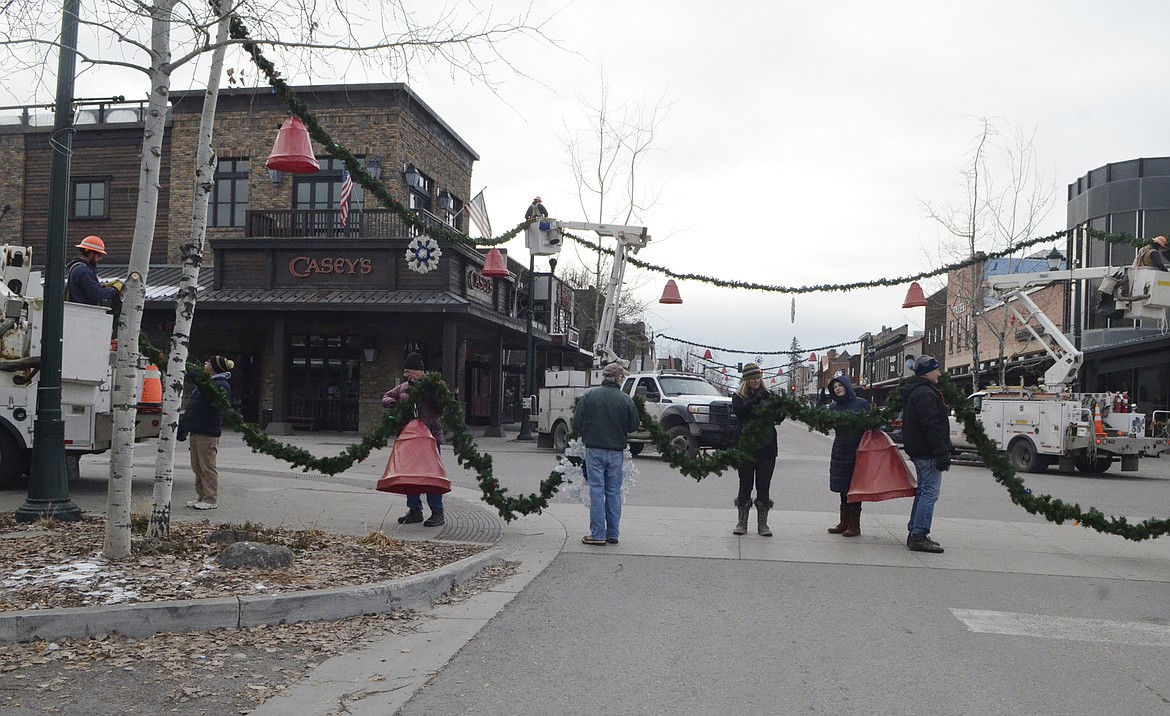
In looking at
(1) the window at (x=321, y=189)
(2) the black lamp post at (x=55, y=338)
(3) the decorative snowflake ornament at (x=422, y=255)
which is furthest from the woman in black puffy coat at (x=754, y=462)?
(1) the window at (x=321, y=189)

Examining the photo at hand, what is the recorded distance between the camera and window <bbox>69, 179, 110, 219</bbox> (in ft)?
93.9

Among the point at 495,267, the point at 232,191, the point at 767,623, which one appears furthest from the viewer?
the point at 232,191

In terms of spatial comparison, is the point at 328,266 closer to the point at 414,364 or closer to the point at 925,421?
the point at 414,364

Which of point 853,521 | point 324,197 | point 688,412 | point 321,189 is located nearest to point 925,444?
point 853,521

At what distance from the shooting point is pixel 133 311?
6.73 m

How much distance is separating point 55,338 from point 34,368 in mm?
2588

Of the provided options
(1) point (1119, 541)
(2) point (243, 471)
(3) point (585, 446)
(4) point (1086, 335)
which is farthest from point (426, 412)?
(4) point (1086, 335)

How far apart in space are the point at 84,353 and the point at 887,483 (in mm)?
8220

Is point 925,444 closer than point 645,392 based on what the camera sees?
Yes

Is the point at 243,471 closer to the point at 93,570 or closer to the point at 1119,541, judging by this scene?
the point at 93,570

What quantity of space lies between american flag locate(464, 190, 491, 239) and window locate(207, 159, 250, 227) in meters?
7.48

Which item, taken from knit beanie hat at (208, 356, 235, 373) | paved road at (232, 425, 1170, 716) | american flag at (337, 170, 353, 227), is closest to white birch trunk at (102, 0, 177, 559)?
paved road at (232, 425, 1170, 716)

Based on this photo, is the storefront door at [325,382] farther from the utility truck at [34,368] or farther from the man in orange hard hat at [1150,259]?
the man in orange hard hat at [1150,259]

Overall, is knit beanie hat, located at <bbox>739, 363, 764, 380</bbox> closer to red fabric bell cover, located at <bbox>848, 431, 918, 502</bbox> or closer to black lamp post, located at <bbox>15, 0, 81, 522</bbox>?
red fabric bell cover, located at <bbox>848, 431, 918, 502</bbox>
